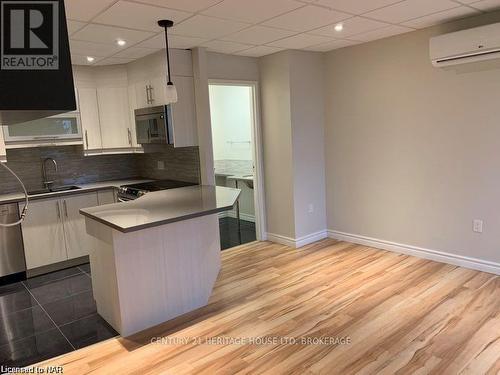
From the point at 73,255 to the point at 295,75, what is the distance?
3.37 m

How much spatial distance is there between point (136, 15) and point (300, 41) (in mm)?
1829

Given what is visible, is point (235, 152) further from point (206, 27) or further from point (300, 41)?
point (206, 27)

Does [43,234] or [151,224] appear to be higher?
[151,224]

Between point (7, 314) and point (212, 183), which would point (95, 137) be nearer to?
point (212, 183)

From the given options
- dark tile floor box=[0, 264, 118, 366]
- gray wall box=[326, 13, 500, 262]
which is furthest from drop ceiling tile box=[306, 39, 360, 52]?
dark tile floor box=[0, 264, 118, 366]

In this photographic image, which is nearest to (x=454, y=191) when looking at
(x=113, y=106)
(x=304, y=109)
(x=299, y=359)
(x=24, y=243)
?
(x=304, y=109)

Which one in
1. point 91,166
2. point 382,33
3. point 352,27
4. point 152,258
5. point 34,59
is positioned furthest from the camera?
point 91,166

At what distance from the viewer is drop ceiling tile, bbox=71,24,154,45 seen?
10.2 ft

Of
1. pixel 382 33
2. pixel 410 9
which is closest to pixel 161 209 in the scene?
pixel 410 9

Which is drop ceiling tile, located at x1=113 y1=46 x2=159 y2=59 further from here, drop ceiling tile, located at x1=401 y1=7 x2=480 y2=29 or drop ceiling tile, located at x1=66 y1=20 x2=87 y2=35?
drop ceiling tile, located at x1=401 y1=7 x2=480 y2=29

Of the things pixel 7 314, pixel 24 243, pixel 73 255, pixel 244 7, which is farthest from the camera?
pixel 73 255

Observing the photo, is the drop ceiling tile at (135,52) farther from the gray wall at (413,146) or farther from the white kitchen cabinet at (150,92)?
the gray wall at (413,146)

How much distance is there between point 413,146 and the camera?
4035 mm

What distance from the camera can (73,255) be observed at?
444 centimetres
